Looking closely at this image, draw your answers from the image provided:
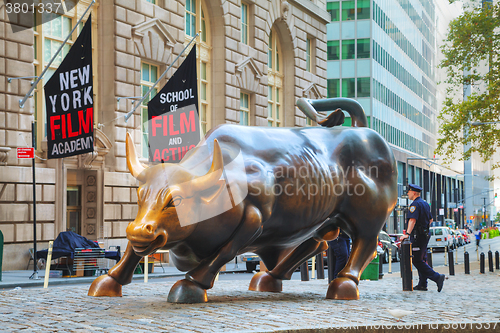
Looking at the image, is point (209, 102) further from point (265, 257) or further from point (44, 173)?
point (265, 257)

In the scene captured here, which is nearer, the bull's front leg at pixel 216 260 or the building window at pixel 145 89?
the bull's front leg at pixel 216 260

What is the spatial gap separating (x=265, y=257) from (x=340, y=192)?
141cm

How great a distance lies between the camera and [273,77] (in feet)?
109

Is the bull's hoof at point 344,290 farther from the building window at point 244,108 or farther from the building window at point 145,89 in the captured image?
the building window at point 244,108

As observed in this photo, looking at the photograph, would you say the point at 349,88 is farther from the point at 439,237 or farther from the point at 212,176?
the point at 212,176

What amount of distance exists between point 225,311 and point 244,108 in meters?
24.5

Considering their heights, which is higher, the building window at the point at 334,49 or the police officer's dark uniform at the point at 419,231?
the building window at the point at 334,49

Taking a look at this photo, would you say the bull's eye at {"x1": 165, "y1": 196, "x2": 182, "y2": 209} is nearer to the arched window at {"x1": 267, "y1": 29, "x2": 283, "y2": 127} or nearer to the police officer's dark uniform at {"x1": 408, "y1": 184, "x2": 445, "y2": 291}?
the police officer's dark uniform at {"x1": 408, "y1": 184, "x2": 445, "y2": 291}

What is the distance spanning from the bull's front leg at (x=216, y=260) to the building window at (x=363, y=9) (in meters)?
49.5

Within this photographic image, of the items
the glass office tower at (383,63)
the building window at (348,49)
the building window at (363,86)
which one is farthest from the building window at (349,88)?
the building window at (348,49)

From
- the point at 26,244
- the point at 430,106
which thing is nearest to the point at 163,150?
the point at 26,244

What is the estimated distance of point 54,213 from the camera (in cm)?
2042

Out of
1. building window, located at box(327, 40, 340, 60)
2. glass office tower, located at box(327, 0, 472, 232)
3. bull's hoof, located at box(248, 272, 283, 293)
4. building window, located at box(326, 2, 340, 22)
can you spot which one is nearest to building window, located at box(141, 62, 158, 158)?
bull's hoof, located at box(248, 272, 283, 293)

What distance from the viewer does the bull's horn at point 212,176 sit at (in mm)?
6395
